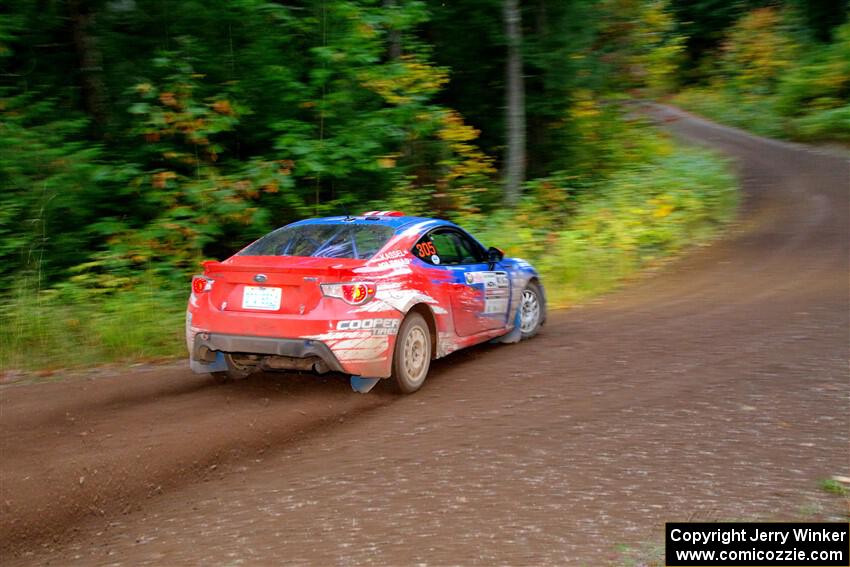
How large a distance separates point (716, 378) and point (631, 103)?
16.2 m

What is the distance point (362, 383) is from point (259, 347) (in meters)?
0.91

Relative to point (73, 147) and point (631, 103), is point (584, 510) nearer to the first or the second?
point (73, 147)

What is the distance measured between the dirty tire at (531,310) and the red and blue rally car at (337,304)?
4.82ft

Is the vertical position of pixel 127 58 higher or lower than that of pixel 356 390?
higher

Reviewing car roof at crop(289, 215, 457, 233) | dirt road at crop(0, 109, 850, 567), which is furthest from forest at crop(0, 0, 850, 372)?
dirt road at crop(0, 109, 850, 567)

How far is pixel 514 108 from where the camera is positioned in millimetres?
19344

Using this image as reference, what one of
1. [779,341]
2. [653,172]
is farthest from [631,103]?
[779,341]

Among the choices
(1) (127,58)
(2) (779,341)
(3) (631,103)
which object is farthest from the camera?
(3) (631,103)

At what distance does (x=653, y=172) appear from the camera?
67.4 feet

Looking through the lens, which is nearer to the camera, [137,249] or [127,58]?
[137,249]

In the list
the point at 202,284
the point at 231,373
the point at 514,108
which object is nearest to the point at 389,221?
the point at 202,284

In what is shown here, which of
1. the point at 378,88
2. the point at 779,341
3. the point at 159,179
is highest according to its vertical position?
the point at 378,88

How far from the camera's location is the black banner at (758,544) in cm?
386

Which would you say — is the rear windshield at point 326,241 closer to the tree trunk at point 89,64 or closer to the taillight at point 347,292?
the taillight at point 347,292
